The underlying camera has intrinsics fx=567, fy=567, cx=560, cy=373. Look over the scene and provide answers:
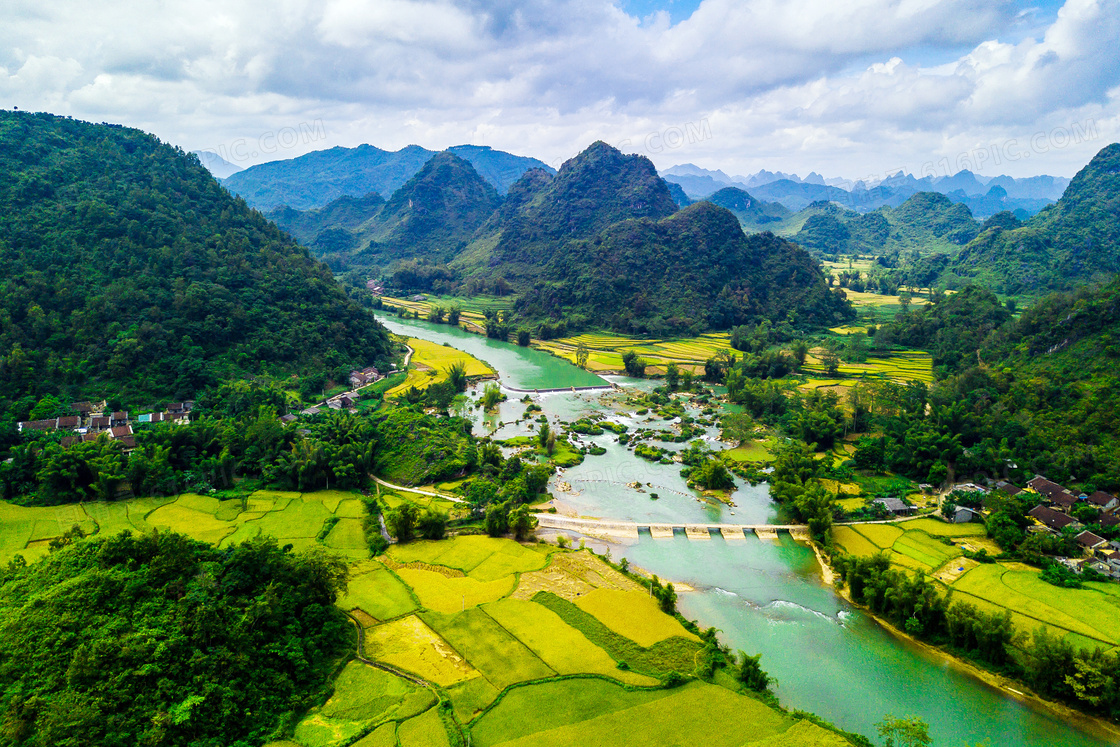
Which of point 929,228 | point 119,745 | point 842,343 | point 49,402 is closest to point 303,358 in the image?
point 49,402

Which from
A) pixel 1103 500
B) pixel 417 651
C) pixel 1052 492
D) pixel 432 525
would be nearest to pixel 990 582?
pixel 1052 492

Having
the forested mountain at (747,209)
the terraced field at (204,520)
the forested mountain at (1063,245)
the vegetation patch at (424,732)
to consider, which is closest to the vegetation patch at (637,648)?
the vegetation patch at (424,732)

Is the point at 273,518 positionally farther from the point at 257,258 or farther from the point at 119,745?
the point at 257,258

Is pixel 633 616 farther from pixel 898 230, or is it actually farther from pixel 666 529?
pixel 898 230

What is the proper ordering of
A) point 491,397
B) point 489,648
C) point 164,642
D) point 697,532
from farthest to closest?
point 491,397, point 697,532, point 489,648, point 164,642

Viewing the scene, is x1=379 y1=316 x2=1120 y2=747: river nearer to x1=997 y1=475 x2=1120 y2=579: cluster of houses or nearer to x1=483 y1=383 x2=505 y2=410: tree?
x1=997 y1=475 x2=1120 y2=579: cluster of houses

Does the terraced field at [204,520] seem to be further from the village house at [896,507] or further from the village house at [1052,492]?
the village house at [1052,492]
